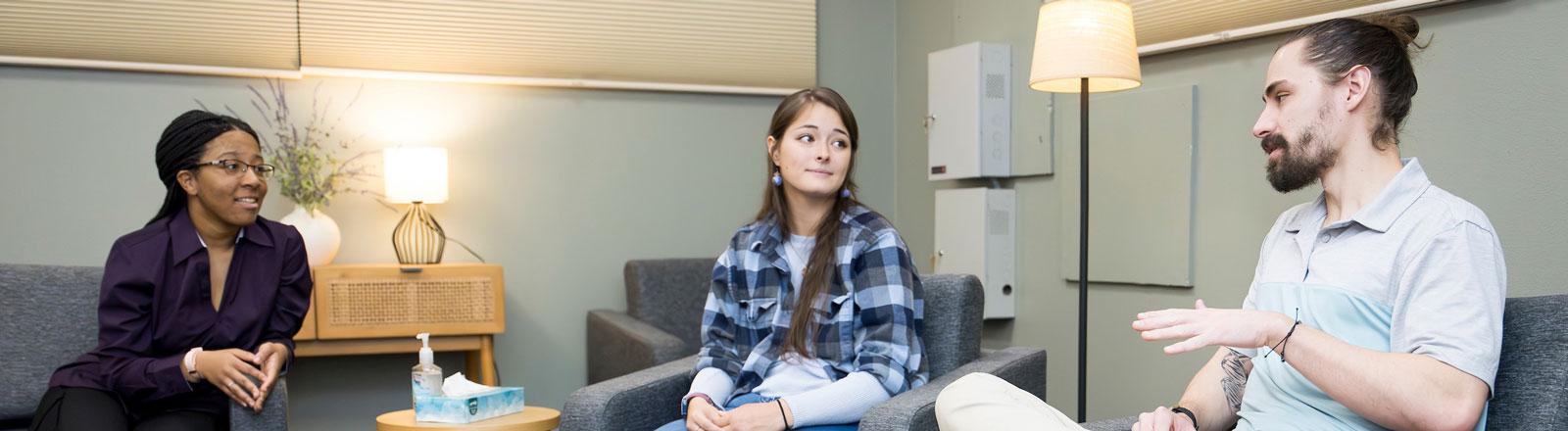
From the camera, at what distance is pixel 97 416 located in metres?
2.36

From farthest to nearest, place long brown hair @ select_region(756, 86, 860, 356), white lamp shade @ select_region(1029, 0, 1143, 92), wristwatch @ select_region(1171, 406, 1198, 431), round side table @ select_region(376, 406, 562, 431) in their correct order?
white lamp shade @ select_region(1029, 0, 1143, 92) → round side table @ select_region(376, 406, 562, 431) → long brown hair @ select_region(756, 86, 860, 356) → wristwatch @ select_region(1171, 406, 1198, 431)

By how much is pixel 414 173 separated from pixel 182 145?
1.35 metres

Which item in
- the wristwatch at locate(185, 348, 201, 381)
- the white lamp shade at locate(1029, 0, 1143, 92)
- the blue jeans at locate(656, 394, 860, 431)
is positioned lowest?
the blue jeans at locate(656, 394, 860, 431)

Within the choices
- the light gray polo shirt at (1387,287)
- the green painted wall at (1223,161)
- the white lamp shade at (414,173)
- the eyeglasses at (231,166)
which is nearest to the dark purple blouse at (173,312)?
the eyeglasses at (231,166)

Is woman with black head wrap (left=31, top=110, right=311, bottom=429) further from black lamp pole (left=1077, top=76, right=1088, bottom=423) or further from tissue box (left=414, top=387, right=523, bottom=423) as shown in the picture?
black lamp pole (left=1077, top=76, right=1088, bottom=423)

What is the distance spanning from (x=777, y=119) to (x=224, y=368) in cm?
121

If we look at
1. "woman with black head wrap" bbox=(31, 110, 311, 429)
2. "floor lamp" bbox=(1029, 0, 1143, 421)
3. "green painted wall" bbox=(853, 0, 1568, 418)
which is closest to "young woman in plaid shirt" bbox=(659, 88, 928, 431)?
"floor lamp" bbox=(1029, 0, 1143, 421)

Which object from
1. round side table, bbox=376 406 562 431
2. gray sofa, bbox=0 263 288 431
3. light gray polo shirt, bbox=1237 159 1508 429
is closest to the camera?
light gray polo shirt, bbox=1237 159 1508 429

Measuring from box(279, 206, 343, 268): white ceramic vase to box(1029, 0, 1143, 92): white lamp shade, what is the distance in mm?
2305

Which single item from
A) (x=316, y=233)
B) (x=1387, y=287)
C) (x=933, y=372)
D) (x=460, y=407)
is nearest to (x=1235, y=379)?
(x=1387, y=287)

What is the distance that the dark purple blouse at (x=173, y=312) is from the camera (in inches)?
96.7

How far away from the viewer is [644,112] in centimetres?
461

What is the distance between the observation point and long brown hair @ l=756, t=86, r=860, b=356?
7.55ft

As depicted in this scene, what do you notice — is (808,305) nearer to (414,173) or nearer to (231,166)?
(231,166)
